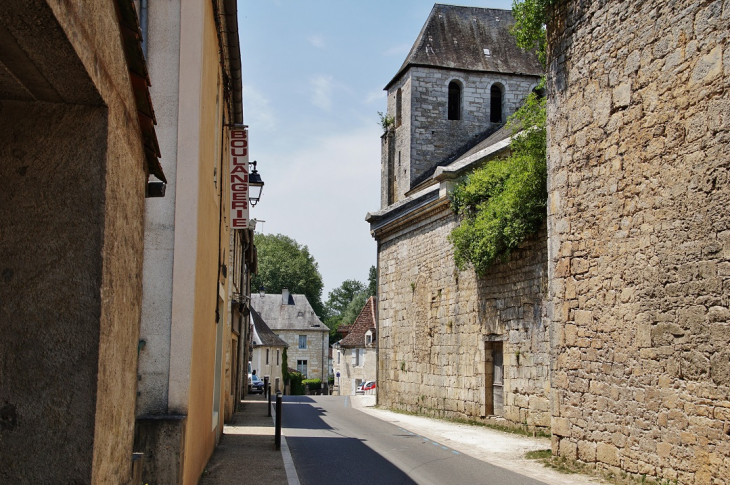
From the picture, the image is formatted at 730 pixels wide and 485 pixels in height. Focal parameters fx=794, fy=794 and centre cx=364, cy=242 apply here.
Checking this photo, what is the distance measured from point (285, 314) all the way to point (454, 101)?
4098 centimetres

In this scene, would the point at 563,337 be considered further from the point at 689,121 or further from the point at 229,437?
the point at 229,437

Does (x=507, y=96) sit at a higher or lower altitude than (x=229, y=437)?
higher

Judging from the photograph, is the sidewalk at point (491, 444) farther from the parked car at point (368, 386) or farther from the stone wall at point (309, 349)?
the stone wall at point (309, 349)

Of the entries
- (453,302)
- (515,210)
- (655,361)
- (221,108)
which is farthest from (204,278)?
(453,302)

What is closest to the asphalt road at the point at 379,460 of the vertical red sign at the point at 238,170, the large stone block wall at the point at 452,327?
the large stone block wall at the point at 452,327

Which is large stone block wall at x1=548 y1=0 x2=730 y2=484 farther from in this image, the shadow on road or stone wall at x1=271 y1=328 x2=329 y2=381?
stone wall at x1=271 y1=328 x2=329 y2=381

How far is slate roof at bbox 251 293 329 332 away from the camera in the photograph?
72.9 meters

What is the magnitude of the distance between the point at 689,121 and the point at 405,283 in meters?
14.9

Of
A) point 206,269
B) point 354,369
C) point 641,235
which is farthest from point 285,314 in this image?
point 641,235

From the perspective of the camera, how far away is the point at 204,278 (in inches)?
314

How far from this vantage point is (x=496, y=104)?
36.2m

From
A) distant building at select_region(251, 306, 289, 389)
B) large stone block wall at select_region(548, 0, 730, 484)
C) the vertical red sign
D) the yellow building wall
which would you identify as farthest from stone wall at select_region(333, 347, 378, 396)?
the yellow building wall

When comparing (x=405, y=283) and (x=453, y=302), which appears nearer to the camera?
(x=453, y=302)

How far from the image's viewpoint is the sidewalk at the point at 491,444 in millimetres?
9366
